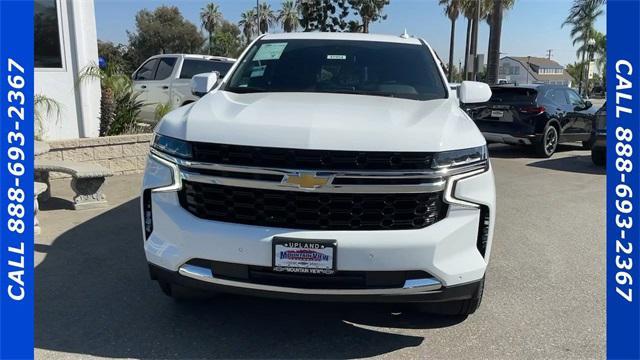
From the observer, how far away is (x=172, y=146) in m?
2.83

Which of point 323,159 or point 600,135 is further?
point 600,135

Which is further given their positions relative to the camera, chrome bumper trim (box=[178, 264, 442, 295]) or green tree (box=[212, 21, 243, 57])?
green tree (box=[212, 21, 243, 57])

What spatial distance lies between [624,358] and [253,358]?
2079 mm

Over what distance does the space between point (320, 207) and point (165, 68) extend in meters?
10.6

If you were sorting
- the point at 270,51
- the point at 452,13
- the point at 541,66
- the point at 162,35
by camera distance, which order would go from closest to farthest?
the point at 270,51
the point at 452,13
the point at 162,35
the point at 541,66

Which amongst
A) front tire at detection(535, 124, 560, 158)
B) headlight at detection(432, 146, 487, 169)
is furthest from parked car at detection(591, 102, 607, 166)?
headlight at detection(432, 146, 487, 169)

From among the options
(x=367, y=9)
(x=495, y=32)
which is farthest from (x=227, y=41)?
(x=495, y=32)

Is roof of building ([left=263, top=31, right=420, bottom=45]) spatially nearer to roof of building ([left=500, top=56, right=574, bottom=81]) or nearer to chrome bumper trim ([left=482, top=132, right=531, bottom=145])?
chrome bumper trim ([left=482, top=132, right=531, bottom=145])

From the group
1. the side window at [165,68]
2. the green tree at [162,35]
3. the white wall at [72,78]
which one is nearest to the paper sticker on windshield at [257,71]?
the white wall at [72,78]

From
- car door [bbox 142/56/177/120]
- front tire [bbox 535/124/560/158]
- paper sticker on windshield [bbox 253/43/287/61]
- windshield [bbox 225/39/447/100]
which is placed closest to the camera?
windshield [bbox 225/39/447/100]

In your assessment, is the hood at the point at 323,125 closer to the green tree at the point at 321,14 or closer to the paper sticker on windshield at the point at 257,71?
the paper sticker on windshield at the point at 257,71

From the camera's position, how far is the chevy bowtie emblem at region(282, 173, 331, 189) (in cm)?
257

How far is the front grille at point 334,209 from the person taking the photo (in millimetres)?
2627

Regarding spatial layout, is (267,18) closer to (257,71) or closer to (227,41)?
(227,41)
